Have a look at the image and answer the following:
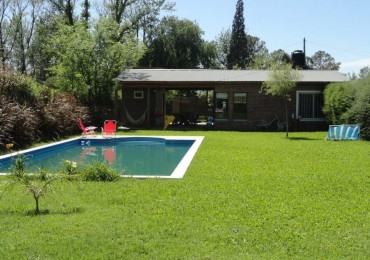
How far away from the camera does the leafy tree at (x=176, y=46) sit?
134ft

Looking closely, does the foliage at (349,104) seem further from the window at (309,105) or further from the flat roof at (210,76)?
the flat roof at (210,76)

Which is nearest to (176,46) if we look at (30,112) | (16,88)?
(16,88)

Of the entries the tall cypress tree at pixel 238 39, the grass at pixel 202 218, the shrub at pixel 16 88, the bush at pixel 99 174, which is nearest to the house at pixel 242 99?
the shrub at pixel 16 88

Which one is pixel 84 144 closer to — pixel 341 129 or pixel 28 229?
pixel 341 129

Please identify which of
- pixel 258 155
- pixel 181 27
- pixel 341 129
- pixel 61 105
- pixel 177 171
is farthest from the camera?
pixel 181 27

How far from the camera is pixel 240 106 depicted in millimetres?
23359

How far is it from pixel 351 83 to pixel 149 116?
36.7ft

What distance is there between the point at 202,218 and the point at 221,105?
18.3 meters

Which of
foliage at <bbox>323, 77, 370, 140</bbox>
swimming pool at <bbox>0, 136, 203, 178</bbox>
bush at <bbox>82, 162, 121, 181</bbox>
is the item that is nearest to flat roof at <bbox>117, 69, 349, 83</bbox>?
foliage at <bbox>323, 77, 370, 140</bbox>

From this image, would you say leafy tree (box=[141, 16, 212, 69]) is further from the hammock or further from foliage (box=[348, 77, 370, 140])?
foliage (box=[348, 77, 370, 140])

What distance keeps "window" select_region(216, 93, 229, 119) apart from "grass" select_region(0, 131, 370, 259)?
1428 cm

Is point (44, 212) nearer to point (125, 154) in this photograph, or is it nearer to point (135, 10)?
point (125, 154)

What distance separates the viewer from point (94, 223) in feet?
17.5

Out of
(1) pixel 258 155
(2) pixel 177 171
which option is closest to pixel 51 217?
(2) pixel 177 171
